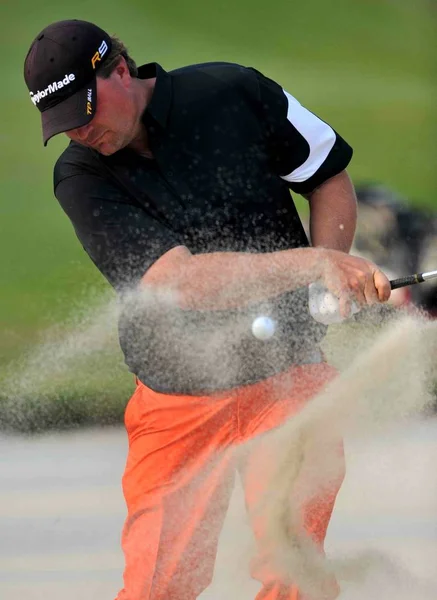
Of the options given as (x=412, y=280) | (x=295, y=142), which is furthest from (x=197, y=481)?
(x=295, y=142)

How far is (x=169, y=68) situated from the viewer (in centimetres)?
388

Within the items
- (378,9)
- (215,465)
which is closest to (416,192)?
(378,9)

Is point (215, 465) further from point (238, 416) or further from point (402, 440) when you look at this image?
point (402, 440)

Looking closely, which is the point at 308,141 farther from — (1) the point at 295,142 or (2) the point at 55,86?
(2) the point at 55,86

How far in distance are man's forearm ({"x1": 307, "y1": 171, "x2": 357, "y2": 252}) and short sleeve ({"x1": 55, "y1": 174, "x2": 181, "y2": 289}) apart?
0.34 meters

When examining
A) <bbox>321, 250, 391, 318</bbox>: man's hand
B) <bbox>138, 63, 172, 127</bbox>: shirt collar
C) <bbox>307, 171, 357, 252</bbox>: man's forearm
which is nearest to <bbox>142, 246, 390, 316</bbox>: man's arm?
<bbox>321, 250, 391, 318</bbox>: man's hand

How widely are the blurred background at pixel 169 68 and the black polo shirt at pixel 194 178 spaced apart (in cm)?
151

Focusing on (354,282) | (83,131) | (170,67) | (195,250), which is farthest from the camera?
(170,67)

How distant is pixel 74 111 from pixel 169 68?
1754mm

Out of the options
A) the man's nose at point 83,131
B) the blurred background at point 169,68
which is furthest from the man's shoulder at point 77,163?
the blurred background at point 169,68

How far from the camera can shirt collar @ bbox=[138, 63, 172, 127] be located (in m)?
2.29

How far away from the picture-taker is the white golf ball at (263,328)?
229 centimetres

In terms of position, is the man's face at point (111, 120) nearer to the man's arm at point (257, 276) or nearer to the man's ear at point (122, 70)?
the man's ear at point (122, 70)

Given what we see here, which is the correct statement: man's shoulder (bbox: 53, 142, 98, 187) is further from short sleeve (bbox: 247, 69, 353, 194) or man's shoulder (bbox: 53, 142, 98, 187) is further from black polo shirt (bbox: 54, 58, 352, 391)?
short sleeve (bbox: 247, 69, 353, 194)
